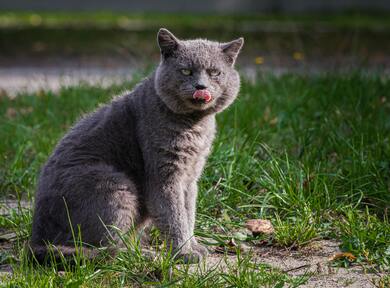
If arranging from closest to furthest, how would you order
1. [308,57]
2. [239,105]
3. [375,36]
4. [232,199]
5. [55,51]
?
1. [232,199]
2. [239,105]
3. [308,57]
4. [55,51]
5. [375,36]

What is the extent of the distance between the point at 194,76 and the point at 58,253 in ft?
3.86

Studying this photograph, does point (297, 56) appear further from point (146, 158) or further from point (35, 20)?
point (35, 20)

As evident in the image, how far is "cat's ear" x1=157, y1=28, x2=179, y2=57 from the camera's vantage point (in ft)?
12.0

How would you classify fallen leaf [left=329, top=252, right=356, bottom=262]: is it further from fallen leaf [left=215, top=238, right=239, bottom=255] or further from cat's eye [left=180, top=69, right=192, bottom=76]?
cat's eye [left=180, top=69, right=192, bottom=76]

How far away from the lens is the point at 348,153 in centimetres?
446

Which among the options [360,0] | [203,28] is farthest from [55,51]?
[360,0]

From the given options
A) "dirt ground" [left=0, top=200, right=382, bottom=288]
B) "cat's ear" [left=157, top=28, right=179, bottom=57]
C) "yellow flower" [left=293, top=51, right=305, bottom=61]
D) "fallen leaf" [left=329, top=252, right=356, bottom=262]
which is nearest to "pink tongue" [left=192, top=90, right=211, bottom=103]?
"cat's ear" [left=157, top=28, right=179, bottom=57]

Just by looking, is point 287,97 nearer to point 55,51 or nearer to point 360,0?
point 55,51

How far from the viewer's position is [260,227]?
3.69 metres

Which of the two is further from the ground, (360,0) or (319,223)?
(319,223)

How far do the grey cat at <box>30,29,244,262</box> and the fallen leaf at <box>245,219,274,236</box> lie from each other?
0.35m

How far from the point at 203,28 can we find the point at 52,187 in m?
9.66

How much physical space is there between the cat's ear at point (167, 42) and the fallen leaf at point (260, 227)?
3.47 feet

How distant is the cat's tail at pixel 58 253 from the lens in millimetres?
3142
